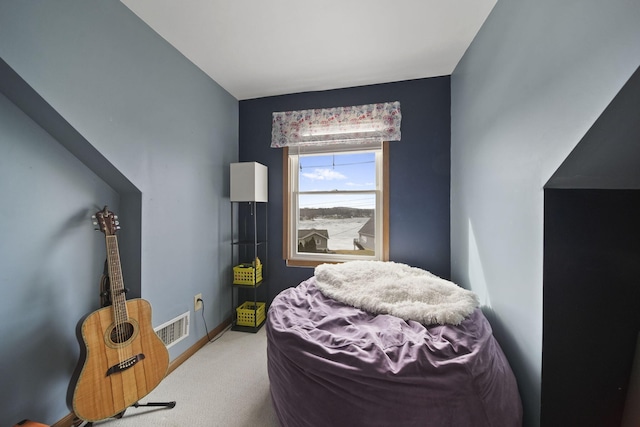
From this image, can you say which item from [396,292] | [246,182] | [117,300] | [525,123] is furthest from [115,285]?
[525,123]

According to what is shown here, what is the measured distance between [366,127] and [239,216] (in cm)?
170

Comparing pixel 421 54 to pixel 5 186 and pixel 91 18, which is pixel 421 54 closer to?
pixel 91 18

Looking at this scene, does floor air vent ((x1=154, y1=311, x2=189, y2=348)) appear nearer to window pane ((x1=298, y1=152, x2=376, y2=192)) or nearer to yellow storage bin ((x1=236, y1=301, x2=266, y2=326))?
yellow storage bin ((x1=236, y1=301, x2=266, y2=326))

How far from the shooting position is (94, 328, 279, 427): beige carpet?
1366 mm

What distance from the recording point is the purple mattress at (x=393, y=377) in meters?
0.92

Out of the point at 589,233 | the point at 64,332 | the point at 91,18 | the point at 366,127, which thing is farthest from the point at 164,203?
the point at 589,233

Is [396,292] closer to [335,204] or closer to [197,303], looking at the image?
[335,204]

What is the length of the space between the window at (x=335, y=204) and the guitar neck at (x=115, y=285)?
1.48 meters

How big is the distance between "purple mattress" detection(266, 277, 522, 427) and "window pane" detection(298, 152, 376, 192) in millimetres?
1572

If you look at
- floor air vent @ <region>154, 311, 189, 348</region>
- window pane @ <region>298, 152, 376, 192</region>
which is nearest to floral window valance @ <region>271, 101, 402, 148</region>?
window pane @ <region>298, 152, 376, 192</region>

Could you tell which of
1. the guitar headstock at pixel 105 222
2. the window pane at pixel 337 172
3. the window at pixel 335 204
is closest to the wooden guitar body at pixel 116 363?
the guitar headstock at pixel 105 222

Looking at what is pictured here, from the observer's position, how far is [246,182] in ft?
7.85

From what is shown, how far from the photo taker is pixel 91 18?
1315mm

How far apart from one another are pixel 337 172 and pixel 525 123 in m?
1.66
